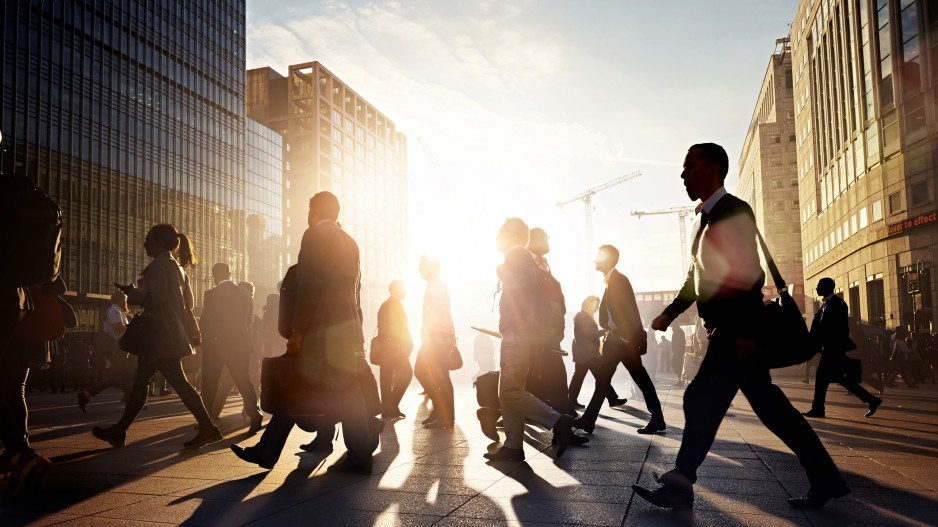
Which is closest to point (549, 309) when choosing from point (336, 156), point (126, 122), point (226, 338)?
point (226, 338)

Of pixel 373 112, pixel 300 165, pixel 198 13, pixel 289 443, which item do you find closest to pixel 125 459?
pixel 289 443

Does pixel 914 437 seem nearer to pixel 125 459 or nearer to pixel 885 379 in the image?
pixel 125 459

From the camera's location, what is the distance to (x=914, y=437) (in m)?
7.29

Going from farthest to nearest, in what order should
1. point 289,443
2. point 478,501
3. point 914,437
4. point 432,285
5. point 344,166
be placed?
point 344,166, point 432,285, point 914,437, point 289,443, point 478,501

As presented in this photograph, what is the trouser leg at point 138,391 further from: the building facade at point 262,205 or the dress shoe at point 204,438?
the building facade at point 262,205

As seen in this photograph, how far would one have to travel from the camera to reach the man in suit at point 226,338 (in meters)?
8.12

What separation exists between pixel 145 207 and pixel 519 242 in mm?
63172

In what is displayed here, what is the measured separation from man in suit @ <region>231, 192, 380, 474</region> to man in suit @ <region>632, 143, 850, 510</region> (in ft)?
6.34

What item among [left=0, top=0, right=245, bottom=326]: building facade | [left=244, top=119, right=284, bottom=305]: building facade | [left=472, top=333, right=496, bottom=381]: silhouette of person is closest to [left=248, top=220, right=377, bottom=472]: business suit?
[left=472, top=333, right=496, bottom=381]: silhouette of person

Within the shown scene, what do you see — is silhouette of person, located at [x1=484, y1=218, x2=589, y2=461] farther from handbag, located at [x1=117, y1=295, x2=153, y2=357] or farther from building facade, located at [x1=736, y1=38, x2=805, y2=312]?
building facade, located at [x1=736, y1=38, x2=805, y2=312]

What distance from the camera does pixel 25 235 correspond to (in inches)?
184

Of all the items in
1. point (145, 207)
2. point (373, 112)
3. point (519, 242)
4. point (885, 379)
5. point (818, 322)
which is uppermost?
point (373, 112)

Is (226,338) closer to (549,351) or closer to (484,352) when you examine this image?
(549,351)

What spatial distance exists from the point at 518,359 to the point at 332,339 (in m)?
1.41
